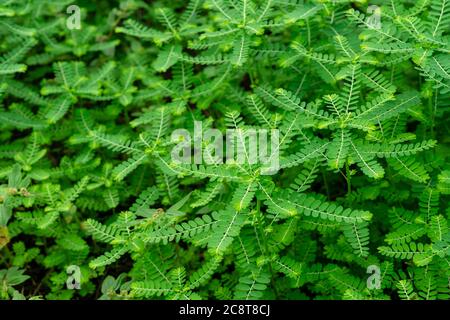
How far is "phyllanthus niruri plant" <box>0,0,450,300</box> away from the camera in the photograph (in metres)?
2.88

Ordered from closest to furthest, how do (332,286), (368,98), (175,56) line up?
(332,286) → (368,98) → (175,56)

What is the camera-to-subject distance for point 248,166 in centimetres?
275

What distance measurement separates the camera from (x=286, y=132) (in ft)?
9.66

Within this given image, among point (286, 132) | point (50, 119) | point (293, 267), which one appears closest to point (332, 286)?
point (293, 267)

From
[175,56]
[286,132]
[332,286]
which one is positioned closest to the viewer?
[286,132]

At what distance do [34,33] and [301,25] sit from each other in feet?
6.29

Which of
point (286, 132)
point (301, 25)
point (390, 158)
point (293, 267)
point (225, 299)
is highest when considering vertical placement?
point (301, 25)

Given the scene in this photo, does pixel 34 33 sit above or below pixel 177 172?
above

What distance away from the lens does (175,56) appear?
3609 mm

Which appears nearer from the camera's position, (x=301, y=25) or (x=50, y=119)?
(x=301, y=25)

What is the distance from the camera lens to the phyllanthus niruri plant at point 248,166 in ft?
9.45
